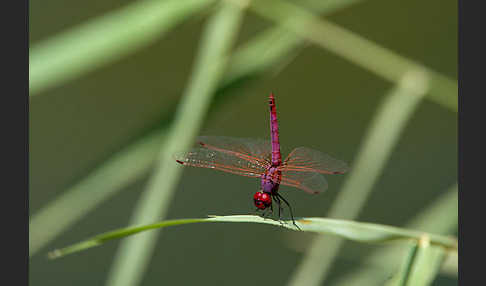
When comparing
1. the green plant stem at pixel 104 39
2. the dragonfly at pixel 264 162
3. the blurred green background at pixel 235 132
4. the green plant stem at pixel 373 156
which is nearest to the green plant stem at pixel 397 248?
the green plant stem at pixel 373 156

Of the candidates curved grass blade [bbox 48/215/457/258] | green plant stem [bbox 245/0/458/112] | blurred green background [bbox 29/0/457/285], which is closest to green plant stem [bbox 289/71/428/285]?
green plant stem [bbox 245/0/458/112]

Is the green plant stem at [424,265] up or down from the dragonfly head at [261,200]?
down

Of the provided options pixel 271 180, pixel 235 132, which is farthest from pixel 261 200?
pixel 235 132

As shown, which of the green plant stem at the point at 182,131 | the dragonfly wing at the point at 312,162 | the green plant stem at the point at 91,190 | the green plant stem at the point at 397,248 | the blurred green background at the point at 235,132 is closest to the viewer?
the dragonfly wing at the point at 312,162

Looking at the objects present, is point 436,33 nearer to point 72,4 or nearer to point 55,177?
point 72,4

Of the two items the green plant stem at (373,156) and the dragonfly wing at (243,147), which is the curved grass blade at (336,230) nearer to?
the dragonfly wing at (243,147)

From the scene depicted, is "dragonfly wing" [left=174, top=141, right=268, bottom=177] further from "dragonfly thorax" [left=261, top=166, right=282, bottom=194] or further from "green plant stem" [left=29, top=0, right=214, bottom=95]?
"green plant stem" [left=29, top=0, right=214, bottom=95]
